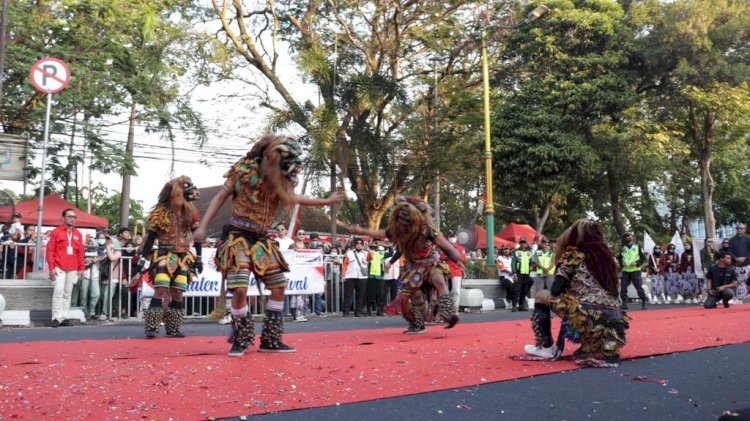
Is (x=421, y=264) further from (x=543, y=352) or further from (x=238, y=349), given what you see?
(x=238, y=349)

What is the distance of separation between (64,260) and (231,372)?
715 cm

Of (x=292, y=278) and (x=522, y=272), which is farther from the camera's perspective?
(x=522, y=272)

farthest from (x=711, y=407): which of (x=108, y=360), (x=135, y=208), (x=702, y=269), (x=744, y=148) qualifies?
(x=135, y=208)

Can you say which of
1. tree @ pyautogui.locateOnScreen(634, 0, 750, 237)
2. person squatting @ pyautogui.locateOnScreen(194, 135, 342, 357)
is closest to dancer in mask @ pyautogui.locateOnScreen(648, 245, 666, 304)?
tree @ pyautogui.locateOnScreen(634, 0, 750, 237)

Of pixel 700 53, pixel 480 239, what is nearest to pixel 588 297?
pixel 700 53

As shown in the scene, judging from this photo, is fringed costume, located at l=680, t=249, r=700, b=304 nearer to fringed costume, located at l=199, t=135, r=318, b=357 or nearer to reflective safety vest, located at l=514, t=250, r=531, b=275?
reflective safety vest, located at l=514, t=250, r=531, b=275

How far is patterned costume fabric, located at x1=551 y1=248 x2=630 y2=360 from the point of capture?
5910 millimetres

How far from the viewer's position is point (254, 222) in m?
6.04

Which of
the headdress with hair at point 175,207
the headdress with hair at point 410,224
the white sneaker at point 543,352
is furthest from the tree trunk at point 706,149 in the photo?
the white sneaker at point 543,352

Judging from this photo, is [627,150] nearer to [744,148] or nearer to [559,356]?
[744,148]

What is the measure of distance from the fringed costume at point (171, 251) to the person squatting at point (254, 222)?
2418 mm

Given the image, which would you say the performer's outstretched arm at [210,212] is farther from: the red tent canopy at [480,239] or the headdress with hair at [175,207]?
the red tent canopy at [480,239]

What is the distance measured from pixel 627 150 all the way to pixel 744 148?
16638mm

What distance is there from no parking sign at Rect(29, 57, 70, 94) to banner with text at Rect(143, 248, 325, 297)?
3977 mm
